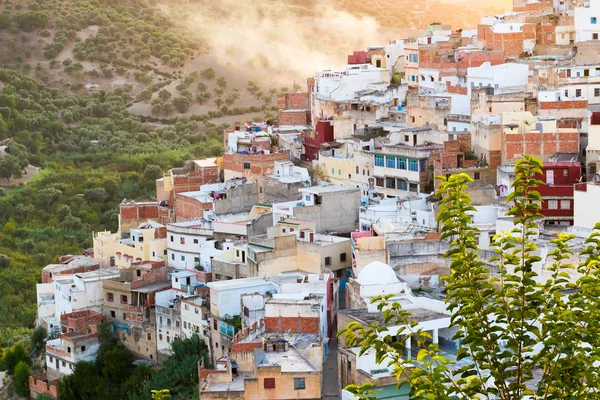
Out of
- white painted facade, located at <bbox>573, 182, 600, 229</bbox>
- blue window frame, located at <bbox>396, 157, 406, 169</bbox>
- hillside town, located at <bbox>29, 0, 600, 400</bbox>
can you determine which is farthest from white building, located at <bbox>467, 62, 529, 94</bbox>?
white painted facade, located at <bbox>573, 182, 600, 229</bbox>

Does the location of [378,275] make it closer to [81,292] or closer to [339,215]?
[339,215]

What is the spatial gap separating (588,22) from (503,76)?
400 centimetres

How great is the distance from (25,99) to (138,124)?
19.8 feet

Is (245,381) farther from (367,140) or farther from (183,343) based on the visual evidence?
(367,140)

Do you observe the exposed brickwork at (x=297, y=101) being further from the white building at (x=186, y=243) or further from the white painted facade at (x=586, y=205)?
the white painted facade at (x=586, y=205)

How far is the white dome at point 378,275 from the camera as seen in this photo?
23.1 metres

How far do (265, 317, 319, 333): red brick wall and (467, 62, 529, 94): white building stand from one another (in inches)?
460

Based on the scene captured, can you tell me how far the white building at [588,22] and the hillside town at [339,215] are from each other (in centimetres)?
5

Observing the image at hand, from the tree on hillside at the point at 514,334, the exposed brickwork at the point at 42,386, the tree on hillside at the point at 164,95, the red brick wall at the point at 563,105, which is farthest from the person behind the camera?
the tree on hillside at the point at 164,95

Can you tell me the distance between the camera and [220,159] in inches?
1479

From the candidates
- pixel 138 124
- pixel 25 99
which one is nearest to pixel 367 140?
pixel 138 124

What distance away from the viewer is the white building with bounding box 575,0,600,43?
35250 millimetres

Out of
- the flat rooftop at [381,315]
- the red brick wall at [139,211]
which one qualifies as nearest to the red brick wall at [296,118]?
the red brick wall at [139,211]

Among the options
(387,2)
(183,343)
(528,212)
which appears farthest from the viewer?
(387,2)
